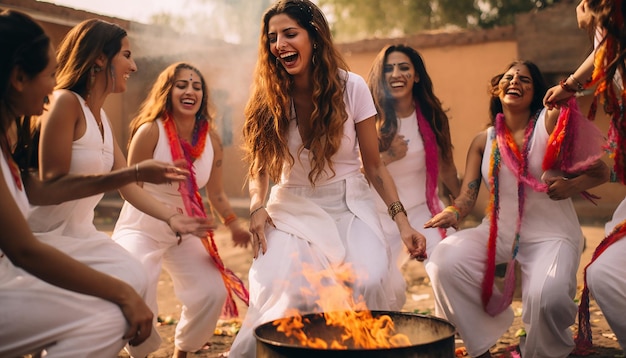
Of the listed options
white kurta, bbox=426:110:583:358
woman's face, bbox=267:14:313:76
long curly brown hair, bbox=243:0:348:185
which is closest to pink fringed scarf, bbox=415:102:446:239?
white kurta, bbox=426:110:583:358

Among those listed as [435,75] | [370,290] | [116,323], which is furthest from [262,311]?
[435,75]

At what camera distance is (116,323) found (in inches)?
122

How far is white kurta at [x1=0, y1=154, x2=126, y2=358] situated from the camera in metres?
2.90

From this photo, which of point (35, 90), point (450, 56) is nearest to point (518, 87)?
point (35, 90)

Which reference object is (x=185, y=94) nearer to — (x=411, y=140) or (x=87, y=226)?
(x=87, y=226)

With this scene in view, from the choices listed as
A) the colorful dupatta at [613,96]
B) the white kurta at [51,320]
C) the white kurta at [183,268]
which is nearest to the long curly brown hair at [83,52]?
the white kurta at [51,320]

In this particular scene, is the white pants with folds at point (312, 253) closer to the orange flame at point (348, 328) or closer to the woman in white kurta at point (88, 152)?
the orange flame at point (348, 328)

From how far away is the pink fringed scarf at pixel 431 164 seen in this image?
228 inches

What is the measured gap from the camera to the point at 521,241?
4848 mm

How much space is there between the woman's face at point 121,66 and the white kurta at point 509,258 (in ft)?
8.02

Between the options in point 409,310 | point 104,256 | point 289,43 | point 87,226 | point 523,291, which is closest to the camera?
point 104,256

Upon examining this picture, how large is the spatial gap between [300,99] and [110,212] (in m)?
11.9

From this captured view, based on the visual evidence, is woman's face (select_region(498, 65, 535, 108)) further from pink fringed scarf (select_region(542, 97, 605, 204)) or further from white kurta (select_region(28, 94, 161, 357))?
white kurta (select_region(28, 94, 161, 357))

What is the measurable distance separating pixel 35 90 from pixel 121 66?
1226mm
